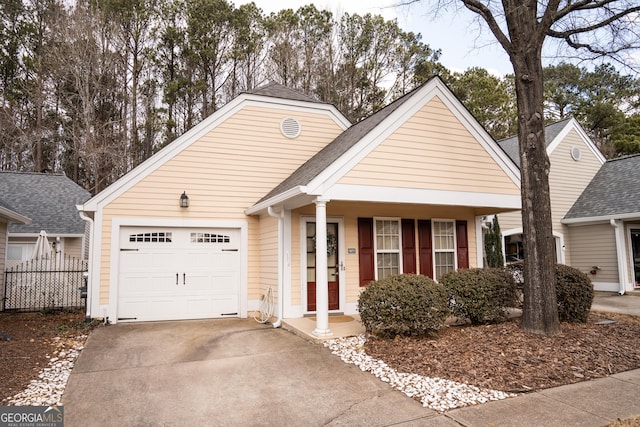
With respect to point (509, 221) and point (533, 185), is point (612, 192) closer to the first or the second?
point (509, 221)

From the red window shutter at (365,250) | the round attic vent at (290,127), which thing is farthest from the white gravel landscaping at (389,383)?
the round attic vent at (290,127)

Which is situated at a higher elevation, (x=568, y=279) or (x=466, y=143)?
(x=466, y=143)

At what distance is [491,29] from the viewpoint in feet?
22.8

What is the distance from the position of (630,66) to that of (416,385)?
23.5 ft

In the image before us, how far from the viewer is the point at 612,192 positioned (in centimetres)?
1384

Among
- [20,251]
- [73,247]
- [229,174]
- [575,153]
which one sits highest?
[575,153]

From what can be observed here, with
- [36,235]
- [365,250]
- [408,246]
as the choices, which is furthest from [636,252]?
[36,235]

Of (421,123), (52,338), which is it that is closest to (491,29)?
(421,123)

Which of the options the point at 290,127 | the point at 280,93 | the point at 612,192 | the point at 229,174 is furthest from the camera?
the point at 612,192

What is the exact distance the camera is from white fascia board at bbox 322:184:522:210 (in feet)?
22.2

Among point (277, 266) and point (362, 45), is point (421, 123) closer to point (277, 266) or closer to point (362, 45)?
point (277, 266)

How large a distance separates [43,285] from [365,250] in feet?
29.6

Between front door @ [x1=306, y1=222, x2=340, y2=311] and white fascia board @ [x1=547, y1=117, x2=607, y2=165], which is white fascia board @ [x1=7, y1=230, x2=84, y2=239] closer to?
front door @ [x1=306, y1=222, x2=340, y2=311]

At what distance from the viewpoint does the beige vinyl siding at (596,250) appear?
13.2 meters
